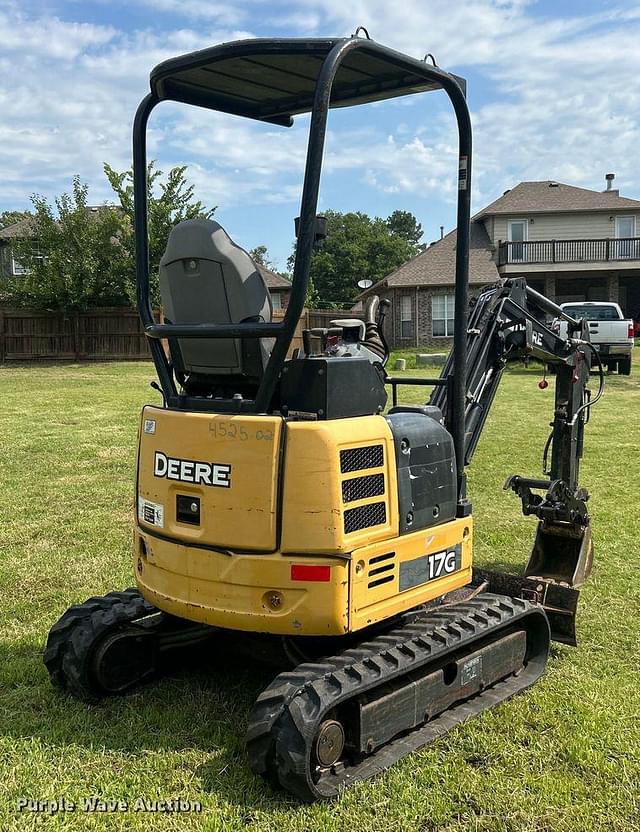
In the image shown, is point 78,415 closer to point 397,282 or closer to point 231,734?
point 231,734

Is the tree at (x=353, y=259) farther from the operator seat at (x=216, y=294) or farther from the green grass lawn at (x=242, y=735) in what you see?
the operator seat at (x=216, y=294)

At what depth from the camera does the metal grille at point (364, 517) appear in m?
3.85

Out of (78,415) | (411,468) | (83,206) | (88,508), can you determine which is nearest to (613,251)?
(83,206)

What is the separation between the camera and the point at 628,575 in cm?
679

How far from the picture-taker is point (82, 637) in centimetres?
458

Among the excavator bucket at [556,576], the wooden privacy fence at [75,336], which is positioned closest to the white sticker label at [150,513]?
the excavator bucket at [556,576]

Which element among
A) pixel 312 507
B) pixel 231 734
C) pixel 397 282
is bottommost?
pixel 231 734

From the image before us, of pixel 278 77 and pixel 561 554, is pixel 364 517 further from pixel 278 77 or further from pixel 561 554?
pixel 561 554

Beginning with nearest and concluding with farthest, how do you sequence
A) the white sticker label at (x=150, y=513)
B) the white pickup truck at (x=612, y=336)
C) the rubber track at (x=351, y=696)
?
the rubber track at (x=351, y=696) → the white sticker label at (x=150, y=513) → the white pickup truck at (x=612, y=336)

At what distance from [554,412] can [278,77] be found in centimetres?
311

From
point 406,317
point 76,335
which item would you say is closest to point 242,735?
point 76,335

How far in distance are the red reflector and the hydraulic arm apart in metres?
1.59

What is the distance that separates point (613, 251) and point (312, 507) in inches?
1499

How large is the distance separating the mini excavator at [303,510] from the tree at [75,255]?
2600 centimetres
